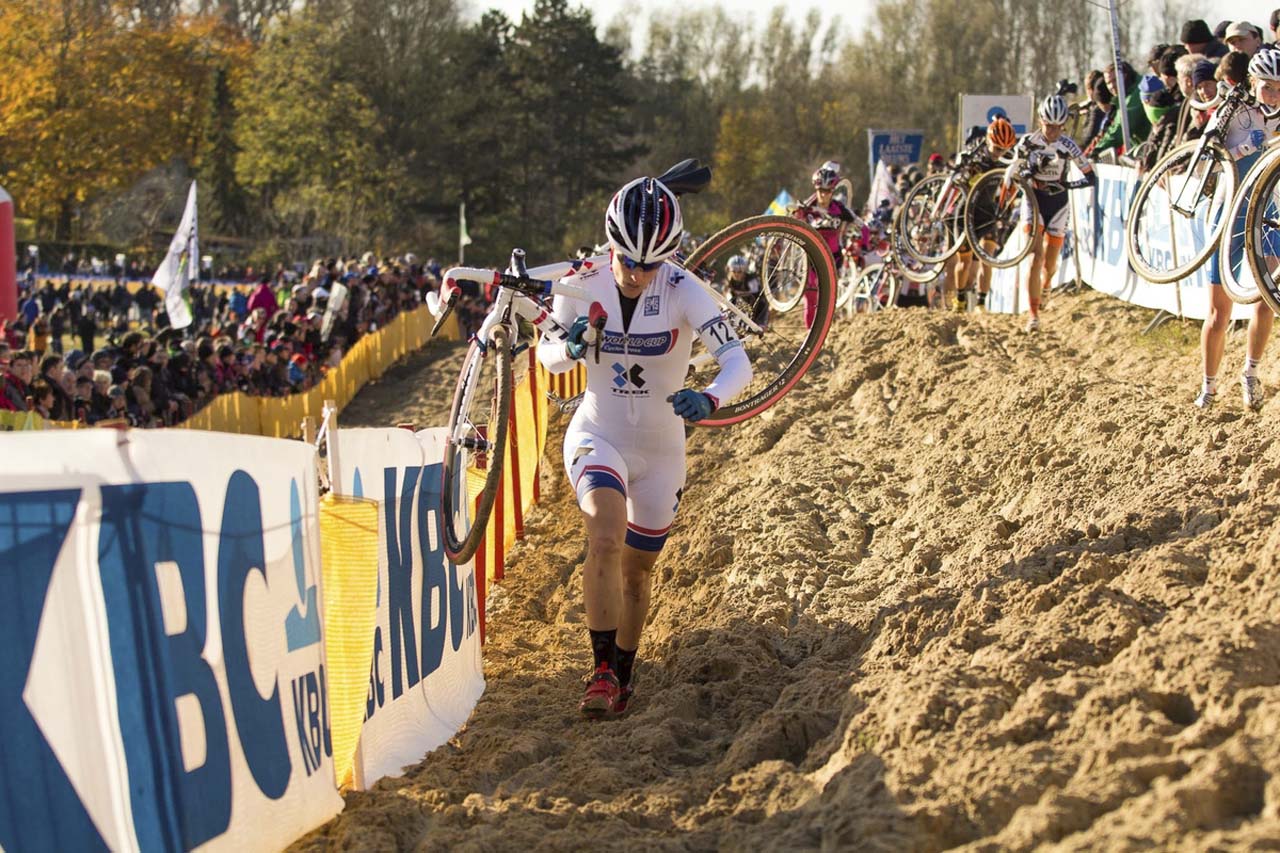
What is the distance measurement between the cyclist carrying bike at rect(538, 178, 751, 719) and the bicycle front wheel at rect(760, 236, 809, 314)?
322 cm

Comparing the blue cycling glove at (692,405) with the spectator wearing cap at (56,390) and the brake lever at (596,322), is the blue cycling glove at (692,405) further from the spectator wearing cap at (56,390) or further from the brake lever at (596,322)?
the spectator wearing cap at (56,390)

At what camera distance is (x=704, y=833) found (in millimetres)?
4520

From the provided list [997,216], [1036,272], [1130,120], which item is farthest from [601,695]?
[1130,120]

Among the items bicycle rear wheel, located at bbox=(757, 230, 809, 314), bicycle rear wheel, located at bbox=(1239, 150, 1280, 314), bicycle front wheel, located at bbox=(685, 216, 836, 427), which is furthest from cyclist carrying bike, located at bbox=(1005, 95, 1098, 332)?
bicycle rear wheel, located at bbox=(1239, 150, 1280, 314)

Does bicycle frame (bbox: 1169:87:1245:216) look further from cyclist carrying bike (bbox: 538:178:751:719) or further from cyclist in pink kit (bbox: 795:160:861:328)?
cyclist in pink kit (bbox: 795:160:861:328)

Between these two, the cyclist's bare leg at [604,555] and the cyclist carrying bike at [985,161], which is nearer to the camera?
the cyclist's bare leg at [604,555]

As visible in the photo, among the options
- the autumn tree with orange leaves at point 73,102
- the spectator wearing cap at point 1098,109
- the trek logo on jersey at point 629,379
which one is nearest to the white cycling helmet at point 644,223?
the trek logo on jersey at point 629,379

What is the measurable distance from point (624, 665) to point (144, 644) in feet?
9.74

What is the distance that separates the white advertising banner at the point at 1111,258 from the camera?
1102 centimetres

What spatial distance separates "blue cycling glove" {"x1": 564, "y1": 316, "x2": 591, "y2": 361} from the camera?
6.22 m

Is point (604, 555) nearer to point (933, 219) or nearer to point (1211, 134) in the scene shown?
point (1211, 134)

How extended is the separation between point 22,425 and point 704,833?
7029 mm

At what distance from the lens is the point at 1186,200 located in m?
8.88

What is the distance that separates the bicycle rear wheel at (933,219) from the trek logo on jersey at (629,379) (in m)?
6.89
